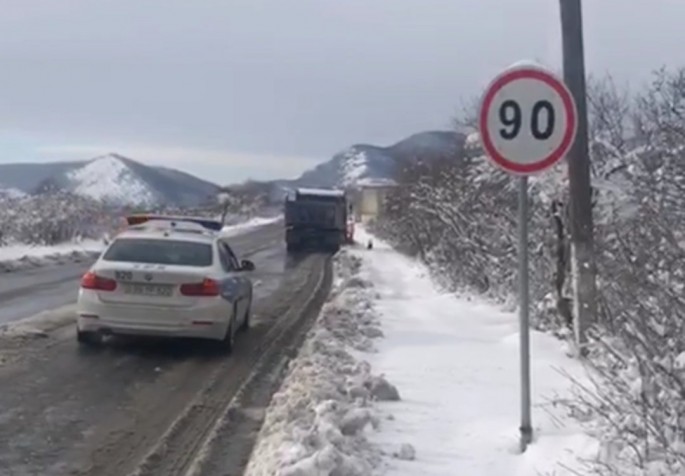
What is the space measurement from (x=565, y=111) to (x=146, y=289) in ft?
24.6

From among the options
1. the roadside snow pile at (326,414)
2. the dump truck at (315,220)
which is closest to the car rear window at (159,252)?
the roadside snow pile at (326,414)

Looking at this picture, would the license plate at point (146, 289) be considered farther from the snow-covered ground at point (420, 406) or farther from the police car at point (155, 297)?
the snow-covered ground at point (420, 406)

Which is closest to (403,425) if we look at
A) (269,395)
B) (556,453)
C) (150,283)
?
(556,453)

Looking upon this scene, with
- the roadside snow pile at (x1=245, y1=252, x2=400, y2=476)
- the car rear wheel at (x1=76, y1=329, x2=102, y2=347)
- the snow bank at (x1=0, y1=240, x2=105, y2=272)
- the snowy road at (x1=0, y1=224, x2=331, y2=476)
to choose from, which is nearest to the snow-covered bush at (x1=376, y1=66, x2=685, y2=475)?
the roadside snow pile at (x1=245, y1=252, x2=400, y2=476)

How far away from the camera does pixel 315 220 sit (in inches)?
2047

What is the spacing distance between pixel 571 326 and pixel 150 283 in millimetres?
4824

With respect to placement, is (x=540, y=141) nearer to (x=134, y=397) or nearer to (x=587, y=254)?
(x=587, y=254)

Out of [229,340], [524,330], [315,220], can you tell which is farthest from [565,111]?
[315,220]

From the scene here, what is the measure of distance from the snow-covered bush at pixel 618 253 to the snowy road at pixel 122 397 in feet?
9.44

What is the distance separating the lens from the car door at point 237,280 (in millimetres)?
15203

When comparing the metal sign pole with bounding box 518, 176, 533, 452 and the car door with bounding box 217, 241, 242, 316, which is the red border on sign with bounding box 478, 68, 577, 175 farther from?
the car door with bounding box 217, 241, 242, 316

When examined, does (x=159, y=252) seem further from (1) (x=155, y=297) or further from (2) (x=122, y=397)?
(2) (x=122, y=397)

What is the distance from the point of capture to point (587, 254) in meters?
11.1

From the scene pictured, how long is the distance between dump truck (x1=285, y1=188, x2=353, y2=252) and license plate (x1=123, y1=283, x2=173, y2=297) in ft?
119
